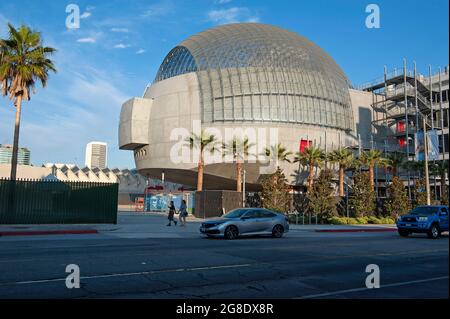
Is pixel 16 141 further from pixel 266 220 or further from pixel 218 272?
pixel 218 272

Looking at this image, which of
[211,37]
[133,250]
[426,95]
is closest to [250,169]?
[211,37]

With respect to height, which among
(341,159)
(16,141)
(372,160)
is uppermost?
(341,159)

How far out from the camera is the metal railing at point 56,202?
2567 centimetres

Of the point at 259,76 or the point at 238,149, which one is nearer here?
the point at 238,149

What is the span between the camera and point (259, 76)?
6281cm

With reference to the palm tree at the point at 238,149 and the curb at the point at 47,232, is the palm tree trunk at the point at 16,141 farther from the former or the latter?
the palm tree at the point at 238,149

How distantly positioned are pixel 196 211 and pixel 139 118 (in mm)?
25653

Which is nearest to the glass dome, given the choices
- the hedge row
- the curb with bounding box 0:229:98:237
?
the hedge row

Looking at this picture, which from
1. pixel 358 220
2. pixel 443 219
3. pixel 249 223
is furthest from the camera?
pixel 358 220

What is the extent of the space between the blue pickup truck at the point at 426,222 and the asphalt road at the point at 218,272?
24.9 feet

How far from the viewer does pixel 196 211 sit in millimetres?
42781

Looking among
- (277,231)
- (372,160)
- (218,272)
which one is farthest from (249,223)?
(372,160)

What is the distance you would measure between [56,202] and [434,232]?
21975 millimetres

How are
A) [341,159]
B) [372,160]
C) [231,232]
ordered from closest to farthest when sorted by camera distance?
[231,232], [372,160], [341,159]
